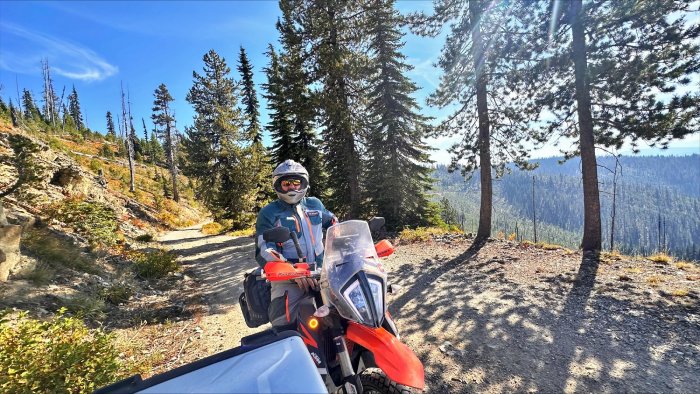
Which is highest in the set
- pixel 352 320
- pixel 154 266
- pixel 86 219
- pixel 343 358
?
pixel 86 219

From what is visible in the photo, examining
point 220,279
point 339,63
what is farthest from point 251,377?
point 339,63

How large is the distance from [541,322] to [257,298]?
4.89 metres

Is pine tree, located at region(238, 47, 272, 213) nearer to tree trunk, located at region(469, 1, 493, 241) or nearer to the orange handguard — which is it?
tree trunk, located at region(469, 1, 493, 241)

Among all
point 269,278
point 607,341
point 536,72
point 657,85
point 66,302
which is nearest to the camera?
point 269,278

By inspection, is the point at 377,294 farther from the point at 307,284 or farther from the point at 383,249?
the point at 307,284

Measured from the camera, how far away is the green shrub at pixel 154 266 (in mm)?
9141

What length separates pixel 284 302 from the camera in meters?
3.31

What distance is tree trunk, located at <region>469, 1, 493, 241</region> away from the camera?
11.6 m

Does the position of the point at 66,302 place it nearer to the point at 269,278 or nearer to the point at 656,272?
the point at 269,278

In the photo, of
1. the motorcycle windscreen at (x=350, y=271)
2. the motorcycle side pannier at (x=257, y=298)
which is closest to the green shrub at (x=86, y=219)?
the motorcycle side pannier at (x=257, y=298)

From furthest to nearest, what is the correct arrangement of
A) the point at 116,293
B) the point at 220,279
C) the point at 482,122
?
the point at 482,122, the point at 220,279, the point at 116,293

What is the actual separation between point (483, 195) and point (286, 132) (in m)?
13.6

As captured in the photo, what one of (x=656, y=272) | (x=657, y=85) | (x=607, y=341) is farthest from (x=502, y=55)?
(x=607, y=341)

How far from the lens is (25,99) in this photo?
73812 mm
